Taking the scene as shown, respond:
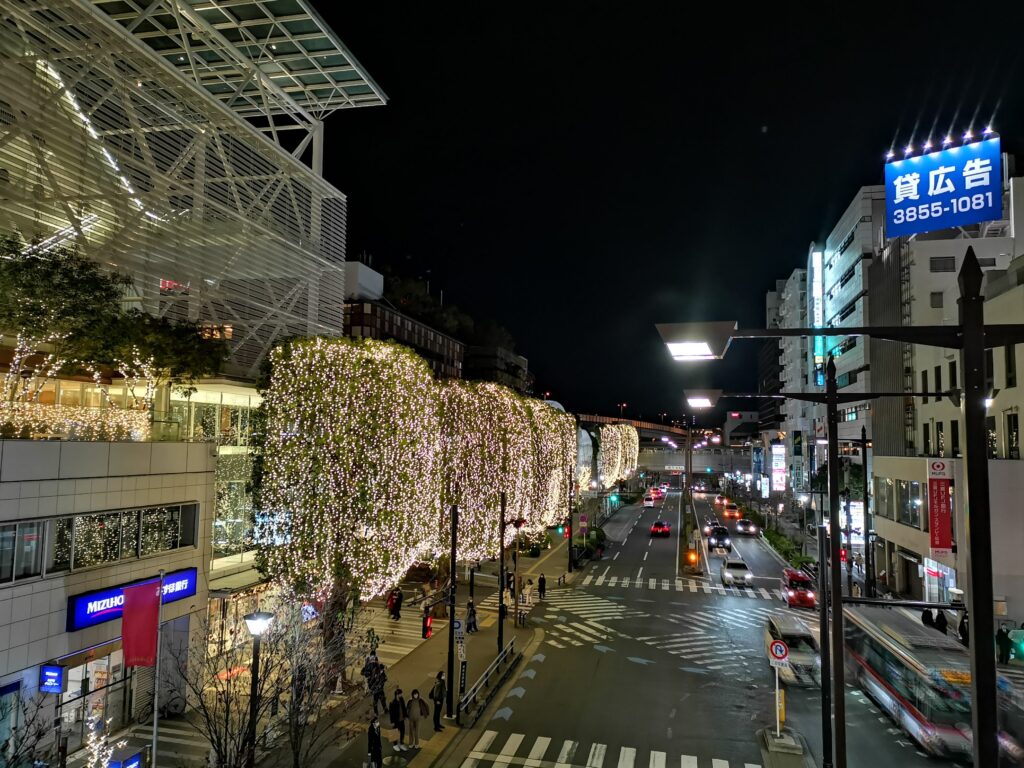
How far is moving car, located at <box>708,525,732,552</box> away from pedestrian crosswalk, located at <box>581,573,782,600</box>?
1396 centimetres

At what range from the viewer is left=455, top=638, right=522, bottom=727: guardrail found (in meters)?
19.7

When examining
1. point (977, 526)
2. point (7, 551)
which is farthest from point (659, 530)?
point (977, 526)

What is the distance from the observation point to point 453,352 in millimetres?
108250

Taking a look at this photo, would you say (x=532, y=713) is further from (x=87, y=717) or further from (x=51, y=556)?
(x=51, y=556)

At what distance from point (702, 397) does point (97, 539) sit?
15040mm

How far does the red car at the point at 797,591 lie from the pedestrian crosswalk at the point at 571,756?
21.0 meters

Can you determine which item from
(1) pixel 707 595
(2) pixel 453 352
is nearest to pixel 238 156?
(1) pixel 707 595

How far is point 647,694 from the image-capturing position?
21.9 m

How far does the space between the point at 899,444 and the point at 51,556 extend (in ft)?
148

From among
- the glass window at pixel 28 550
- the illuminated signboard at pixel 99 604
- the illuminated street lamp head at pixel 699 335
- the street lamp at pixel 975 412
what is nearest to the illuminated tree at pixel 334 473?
the illuminated signboard at pixel 99 604

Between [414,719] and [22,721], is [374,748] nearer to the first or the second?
[414,719]

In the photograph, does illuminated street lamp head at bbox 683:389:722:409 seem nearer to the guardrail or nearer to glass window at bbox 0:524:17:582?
the guardrail

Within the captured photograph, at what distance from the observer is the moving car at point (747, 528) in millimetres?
68062

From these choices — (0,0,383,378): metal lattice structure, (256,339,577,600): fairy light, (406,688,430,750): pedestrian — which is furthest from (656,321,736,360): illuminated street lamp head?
(0,0,383,378): metal lattice structure
